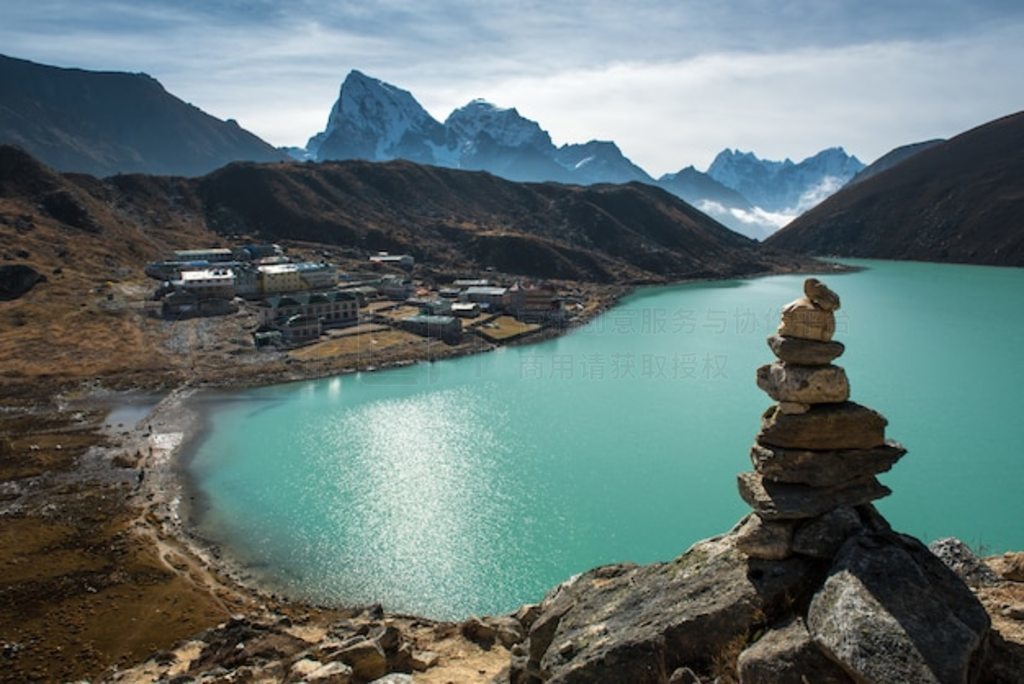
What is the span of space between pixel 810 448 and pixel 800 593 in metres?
2.20

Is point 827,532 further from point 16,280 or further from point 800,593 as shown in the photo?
point 16,280

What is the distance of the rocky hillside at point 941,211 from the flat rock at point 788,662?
15994 centimetres

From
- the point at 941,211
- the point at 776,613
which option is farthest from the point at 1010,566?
the point at 941,211

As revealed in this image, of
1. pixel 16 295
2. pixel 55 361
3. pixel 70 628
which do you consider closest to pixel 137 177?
pixel 16 295

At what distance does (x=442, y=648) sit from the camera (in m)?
17.2

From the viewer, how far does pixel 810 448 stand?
10102mm

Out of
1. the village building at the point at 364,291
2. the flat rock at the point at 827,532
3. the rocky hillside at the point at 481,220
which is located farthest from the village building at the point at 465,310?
the flat rock at the point at 827,532

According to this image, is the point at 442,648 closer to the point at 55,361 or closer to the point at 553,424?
the point at 553,424

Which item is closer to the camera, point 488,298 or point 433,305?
point 433,305

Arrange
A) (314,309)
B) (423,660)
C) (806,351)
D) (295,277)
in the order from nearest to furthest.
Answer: (806,351) → (423,660) → (314,309) → (295,277)

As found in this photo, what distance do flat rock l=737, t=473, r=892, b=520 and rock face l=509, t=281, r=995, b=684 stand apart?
2 cm

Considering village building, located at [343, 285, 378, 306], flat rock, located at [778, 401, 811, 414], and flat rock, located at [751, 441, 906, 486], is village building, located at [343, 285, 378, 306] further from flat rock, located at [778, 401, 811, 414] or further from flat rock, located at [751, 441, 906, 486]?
flat rock, located at [751, 441, 906, 486]

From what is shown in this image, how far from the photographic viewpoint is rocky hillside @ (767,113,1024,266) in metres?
144

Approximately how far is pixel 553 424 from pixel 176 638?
91.8 feet
